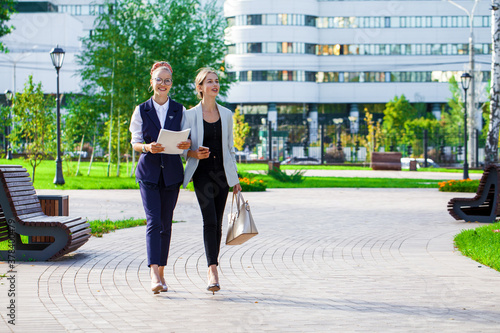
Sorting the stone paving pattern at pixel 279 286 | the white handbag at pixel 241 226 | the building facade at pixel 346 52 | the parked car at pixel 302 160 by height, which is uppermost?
the building facade at pixel 346 52

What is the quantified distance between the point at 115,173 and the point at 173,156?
2659cm

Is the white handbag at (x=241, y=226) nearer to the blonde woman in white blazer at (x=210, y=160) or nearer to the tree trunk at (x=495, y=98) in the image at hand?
the blonde woman in white blazer at (x=210, y=160)

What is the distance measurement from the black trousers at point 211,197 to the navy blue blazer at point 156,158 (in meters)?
0.21

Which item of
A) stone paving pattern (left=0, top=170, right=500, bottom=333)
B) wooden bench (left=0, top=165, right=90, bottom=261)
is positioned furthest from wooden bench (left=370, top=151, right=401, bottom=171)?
wooden bench (left=0, top=165, right=90, bottom=261)

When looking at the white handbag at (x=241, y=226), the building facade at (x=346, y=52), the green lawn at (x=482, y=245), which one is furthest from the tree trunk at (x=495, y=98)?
the building facade at (x=346, y=52)

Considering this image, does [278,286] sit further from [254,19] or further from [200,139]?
[254,19]

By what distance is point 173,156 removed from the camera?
6.59 m

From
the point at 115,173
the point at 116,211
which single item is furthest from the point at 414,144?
the point at 116,211

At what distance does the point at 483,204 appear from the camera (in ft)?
42.5

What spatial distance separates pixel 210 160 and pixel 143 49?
909 inches

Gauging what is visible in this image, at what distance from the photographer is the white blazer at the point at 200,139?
650cm

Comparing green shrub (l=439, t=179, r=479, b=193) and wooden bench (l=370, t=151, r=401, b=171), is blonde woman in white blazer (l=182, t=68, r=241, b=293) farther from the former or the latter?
wooden bench (l=370, t=151, r=401, b=171)

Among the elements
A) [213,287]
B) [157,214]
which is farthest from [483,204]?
[157,214]

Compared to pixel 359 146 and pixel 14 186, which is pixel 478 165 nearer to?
pixel 359 146
